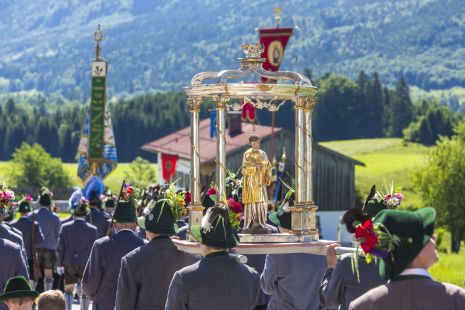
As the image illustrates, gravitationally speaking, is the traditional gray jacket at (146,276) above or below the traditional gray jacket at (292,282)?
above

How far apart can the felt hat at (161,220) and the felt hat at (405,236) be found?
437 cm

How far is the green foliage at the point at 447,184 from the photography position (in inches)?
2432

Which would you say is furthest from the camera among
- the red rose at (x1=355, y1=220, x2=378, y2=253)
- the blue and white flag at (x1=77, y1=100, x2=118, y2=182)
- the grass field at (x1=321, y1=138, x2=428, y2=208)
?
the grass field at (x1=321, y1=138, x2=428, y2=208)

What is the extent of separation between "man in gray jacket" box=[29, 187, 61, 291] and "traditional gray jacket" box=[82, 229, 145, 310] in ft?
27.8

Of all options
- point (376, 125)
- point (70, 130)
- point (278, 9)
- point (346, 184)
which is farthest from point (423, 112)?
point (278, 9)

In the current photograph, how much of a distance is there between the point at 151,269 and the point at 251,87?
2.51m

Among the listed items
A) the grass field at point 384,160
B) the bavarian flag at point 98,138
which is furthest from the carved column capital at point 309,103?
the grass field at point 384,160

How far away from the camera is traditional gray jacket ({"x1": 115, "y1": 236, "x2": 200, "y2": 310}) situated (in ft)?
33.2

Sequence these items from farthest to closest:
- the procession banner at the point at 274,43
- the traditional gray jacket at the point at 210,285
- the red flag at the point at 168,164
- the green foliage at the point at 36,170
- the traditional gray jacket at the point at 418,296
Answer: the green foliage at the point at 36,170, the red flag at the point at 168,164, the procession banner at the point at 274,43, the traditional gray jacket at the point at 210,285, the traditional gray jacket at the point at 418,296

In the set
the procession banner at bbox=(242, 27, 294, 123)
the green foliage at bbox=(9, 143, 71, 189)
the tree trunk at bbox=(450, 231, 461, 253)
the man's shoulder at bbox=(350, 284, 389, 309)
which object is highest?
the procession banner at bbox=(242, 27, 294, 123)

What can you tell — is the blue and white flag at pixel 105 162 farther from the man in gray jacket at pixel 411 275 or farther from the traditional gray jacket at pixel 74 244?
the man in gray jacket at pixel 411 275

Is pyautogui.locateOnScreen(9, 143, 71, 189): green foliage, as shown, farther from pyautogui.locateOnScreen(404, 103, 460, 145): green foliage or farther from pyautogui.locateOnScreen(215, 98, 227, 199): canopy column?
pyautogui.locateOnScreen(215, 98, 227, 199): canopy column

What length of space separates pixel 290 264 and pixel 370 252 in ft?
17.3

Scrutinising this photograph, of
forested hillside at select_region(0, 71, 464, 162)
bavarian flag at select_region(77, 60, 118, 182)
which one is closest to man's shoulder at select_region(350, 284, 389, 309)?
bavarian flag at select_region(77, 60, 118, 182)
